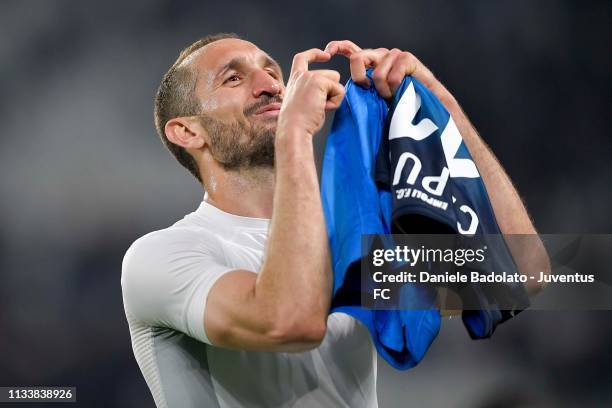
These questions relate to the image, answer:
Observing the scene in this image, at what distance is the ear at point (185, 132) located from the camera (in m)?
1.61

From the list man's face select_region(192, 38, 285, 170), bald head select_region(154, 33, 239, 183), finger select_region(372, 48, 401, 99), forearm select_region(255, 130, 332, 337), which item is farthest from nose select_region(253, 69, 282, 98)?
forearm select_region(255, 130, 332, 337)

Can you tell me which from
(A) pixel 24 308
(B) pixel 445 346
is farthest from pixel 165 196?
(B) pixel 445 346

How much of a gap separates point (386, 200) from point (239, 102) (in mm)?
451

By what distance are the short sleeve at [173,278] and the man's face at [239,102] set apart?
25 centimetres

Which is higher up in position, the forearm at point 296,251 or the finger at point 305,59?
the finger at point 305,59

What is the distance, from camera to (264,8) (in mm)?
2775

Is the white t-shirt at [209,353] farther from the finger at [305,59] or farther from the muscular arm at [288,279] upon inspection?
the finger at [305,59]

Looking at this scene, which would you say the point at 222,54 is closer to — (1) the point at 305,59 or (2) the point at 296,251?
(1) the point at 305,59

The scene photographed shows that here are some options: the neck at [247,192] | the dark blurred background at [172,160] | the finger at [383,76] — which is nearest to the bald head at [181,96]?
the neck at [247,192]

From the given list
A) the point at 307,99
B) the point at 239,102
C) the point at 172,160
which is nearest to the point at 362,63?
the point at 307,99

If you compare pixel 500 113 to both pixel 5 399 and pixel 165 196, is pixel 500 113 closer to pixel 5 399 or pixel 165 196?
pixel 165 196

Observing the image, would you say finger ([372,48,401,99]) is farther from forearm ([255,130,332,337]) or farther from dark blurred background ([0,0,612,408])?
dark blurred background ([0,0,612,408])

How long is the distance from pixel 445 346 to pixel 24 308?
1459 mm

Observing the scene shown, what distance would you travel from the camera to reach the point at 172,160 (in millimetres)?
2752
